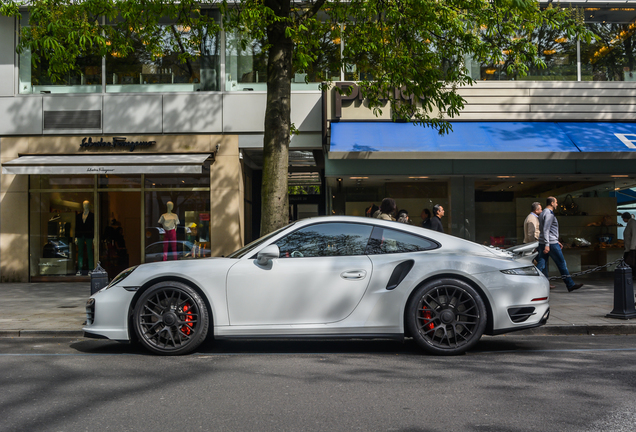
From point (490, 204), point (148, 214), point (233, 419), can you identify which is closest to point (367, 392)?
point (233, 419)

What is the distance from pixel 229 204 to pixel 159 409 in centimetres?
1132

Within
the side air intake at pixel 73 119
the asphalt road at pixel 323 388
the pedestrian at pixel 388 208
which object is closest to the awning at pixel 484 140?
the pedestrian at pixel 388 208

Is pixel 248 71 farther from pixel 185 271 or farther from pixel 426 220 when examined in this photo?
pixel 185 271

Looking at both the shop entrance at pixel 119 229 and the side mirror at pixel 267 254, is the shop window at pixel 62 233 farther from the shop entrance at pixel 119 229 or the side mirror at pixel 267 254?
the side mirror at pixel 267 254

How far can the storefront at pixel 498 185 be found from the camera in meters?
14.0

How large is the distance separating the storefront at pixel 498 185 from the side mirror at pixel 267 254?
831cm

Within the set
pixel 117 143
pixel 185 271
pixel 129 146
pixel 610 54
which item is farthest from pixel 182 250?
pixel 610 54

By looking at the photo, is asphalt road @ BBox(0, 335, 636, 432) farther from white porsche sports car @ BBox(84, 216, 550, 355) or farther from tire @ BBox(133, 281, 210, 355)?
white porsche sports car @ BBox(84, 216, 550, 355)

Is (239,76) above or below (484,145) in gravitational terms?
above

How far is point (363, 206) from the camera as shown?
14555mm

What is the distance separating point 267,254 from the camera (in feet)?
18.5

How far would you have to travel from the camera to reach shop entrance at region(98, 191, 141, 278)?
15.4 metres

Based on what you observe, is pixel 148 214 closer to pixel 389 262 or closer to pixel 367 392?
pixel 389 262

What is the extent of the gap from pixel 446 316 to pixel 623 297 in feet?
11.5
